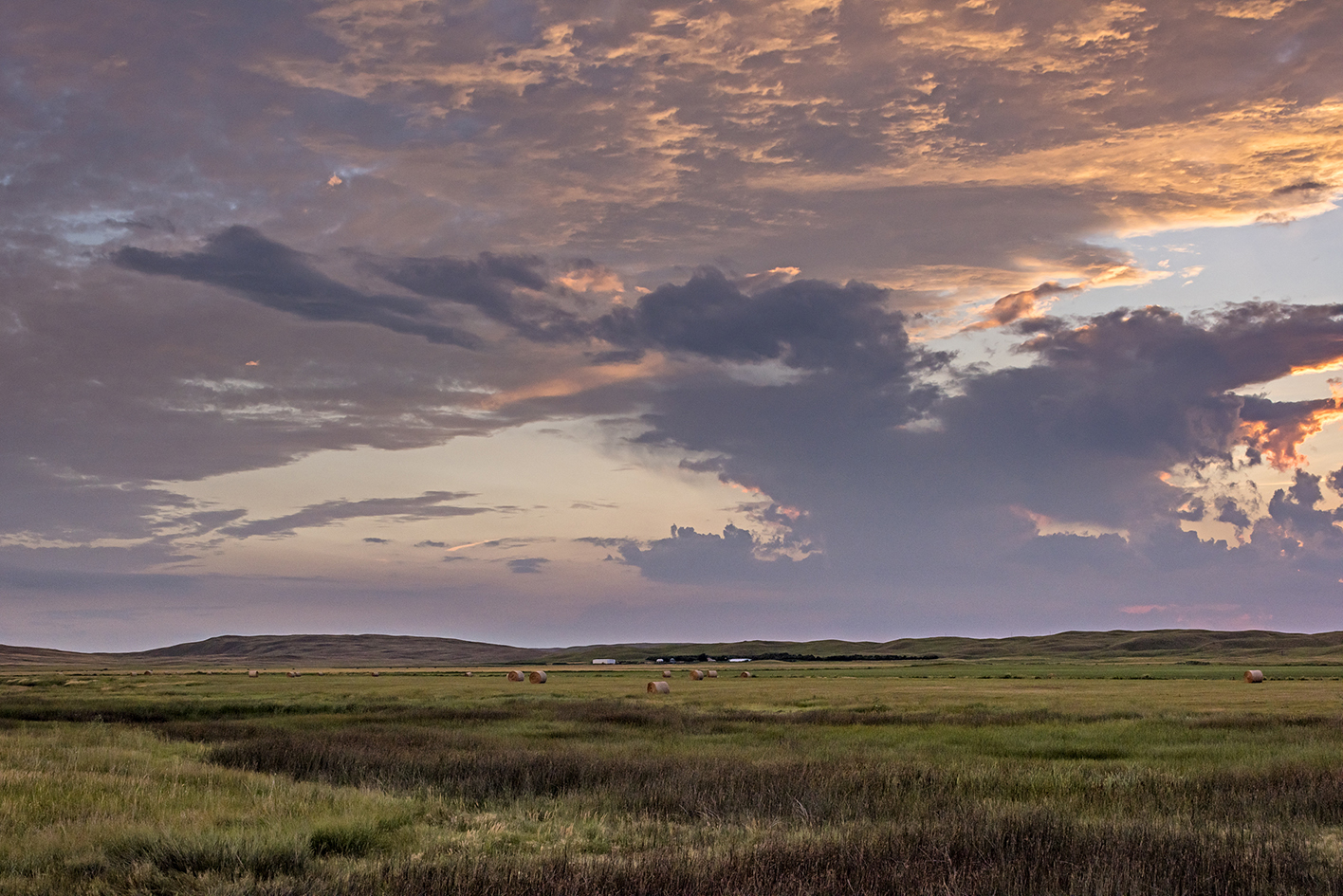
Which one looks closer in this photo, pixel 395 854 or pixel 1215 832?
pixel 395 854

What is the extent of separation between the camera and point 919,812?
1348 cm

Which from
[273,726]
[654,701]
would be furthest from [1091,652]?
[273,726]

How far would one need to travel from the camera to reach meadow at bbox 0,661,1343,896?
9.36 metres

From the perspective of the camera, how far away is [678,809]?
46.6ft

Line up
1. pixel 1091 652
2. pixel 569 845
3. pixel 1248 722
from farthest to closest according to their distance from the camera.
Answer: pixel 1091 652
pixel 1248 722
pixel 569 845

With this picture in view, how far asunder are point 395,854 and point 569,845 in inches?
81.9

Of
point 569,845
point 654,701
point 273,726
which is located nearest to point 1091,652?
point 654,701

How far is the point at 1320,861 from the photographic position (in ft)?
34.3

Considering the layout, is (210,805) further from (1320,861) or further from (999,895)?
(1320,861)

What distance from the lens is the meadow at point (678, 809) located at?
936 cm

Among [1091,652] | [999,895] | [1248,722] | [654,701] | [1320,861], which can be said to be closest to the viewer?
[999,895]

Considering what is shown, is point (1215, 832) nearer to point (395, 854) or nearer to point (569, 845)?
point (569, 845)

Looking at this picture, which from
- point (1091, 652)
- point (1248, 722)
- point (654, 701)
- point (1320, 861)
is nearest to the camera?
point (1320, 861)

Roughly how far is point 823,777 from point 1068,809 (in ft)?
15.0
